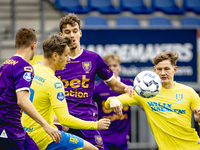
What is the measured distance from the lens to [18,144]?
10.9 feet

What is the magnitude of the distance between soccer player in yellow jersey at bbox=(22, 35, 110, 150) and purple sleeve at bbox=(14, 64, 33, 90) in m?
0.27

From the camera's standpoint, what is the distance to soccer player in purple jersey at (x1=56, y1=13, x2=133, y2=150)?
4.45m

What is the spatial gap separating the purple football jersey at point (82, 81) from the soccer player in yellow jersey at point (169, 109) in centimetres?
41

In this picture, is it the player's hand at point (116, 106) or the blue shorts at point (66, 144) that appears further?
the player's hand at point (116, 106)

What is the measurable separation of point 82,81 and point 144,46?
14.6ft

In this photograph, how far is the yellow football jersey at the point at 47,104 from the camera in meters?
3.43

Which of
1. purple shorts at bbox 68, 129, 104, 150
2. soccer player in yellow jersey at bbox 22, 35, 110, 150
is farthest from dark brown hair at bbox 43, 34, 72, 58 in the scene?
purple shorts at bbox 68, 129, 104, 150

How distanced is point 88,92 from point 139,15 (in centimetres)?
890

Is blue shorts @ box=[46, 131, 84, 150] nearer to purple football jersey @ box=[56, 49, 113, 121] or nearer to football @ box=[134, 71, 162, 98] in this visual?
purple football jersey @ box=[56, 49, 113, 121]

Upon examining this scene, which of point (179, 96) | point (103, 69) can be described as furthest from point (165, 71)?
point (103, 69)

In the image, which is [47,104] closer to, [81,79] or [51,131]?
[51,131]

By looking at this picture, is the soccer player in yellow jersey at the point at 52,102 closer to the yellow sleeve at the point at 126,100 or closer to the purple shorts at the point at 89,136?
the purple shorts at the point at 89,136

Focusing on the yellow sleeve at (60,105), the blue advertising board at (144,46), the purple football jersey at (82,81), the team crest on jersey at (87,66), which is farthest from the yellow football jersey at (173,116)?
the blue advertising board at (144,46)

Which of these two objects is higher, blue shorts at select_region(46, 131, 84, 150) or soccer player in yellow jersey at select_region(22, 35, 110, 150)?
soccer player in yellow jersey at select_region(22, 35, 110, 150)
